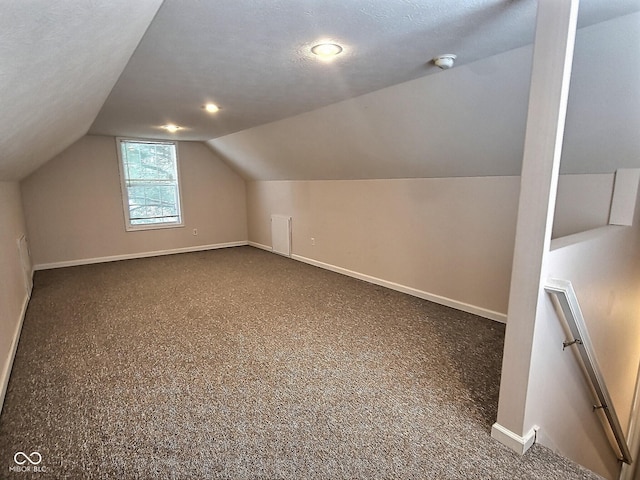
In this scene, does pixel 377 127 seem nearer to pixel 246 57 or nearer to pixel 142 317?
pixel 246 57

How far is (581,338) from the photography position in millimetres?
1688

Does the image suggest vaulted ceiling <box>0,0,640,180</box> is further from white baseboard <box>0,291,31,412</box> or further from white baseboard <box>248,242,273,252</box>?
white baseboard <box>248,242,273,252</box>

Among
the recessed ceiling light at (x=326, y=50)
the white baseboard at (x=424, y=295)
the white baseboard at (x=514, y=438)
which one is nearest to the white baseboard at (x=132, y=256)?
the white baseboard at (x=424, y=295)

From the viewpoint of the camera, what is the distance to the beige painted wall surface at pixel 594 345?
1.66 metres

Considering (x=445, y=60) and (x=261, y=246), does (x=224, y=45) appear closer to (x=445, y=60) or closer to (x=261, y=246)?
(x=445, y=60)

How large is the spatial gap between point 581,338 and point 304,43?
215cm

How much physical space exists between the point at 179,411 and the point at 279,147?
3.46 metres

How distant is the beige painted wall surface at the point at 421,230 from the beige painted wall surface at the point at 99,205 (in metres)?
1.96

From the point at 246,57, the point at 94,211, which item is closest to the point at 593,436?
the point at 246,57

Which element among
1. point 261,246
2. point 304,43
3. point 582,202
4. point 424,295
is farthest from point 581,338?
point 261,246

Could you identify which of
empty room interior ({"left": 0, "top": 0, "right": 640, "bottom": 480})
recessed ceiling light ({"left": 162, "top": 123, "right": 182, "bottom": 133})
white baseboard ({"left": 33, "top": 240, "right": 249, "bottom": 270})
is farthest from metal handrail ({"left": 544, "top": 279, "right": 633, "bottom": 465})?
white baseboard ({"left": 33, "top": 240, "right": 249, "bottom": 270})

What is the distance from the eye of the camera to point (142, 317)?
3178mm

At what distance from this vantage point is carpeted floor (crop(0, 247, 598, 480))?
1557 millimetres

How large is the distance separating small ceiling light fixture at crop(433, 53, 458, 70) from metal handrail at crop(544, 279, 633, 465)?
143 cm
